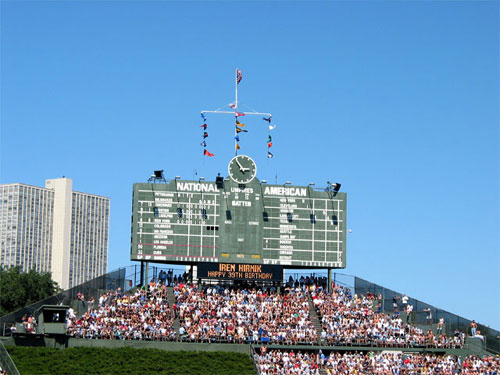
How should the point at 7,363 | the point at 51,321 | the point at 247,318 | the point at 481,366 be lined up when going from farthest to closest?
the point at 247,318, the point at 481,366, the point at 51,321, the point at 7,363

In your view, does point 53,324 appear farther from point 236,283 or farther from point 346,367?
point 346,367

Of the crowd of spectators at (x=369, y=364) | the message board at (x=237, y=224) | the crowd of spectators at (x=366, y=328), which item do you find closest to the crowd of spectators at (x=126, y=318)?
the message board at (x=237, y=224)

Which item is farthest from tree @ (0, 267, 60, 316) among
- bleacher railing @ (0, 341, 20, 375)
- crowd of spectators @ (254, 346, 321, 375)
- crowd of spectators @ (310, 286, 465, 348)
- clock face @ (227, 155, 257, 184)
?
crowd of spectators @ (254, 346, 321, 375)

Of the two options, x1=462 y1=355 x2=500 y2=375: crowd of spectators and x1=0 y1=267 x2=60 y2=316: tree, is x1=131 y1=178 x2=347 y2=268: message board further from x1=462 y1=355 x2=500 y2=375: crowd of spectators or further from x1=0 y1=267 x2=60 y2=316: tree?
x1=0 y1=267 x2=60 y2=316: tree

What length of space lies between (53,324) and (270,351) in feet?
45.1

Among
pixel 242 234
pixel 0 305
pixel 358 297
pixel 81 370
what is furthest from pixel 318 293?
pixel 0 305

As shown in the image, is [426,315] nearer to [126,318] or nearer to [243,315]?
[243,315]

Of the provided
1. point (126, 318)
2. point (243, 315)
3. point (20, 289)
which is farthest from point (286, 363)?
point (20, 289)

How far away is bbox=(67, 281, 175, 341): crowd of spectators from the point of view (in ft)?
191

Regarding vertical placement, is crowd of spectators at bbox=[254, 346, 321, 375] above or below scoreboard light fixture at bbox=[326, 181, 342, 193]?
below

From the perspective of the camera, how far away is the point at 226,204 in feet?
210

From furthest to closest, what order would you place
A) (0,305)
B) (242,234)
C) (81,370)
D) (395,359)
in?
(0,305) → (242,234) → (395,359) → (81,370)

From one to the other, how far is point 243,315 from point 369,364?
9.07 m

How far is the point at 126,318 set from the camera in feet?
196
